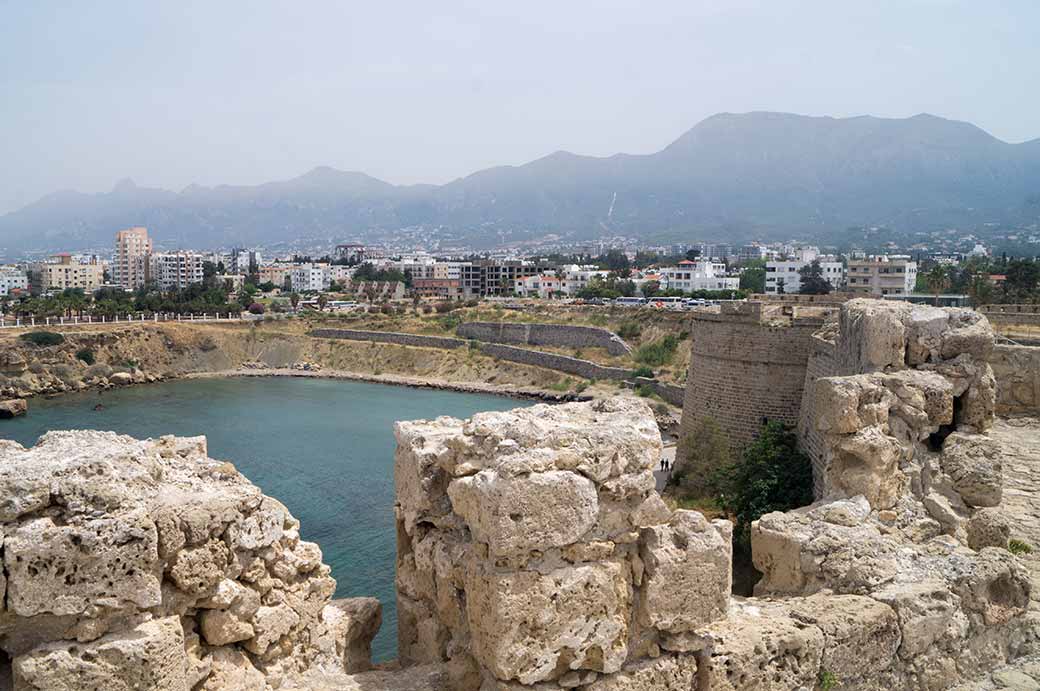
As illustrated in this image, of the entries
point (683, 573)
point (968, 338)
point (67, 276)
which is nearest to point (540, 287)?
point (67, 276)

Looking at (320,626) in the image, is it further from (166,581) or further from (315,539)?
(315,539)

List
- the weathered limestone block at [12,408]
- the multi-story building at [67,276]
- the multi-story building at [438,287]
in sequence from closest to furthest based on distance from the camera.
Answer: the weathered limestone block at [12,408]
the multi-story building at [438,287]
the multi-story building at [67,276]

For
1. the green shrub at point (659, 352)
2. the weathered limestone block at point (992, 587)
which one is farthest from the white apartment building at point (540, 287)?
the weathered limestone block at point (992, 587)

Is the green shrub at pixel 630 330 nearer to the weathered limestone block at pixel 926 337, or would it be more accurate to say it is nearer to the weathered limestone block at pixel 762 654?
the weathered limestone block at pixel 926 337

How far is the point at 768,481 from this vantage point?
16.2 metres

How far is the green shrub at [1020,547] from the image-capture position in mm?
8805

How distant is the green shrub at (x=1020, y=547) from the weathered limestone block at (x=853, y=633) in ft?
11.0

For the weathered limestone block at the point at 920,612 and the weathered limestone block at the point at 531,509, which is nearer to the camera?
the weathered limestone block at the point at 531,509

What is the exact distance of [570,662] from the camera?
4910 millimetres

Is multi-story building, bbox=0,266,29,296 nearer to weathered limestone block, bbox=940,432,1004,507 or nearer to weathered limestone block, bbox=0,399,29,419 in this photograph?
weathered limestone block, bbox=0,399,29,419

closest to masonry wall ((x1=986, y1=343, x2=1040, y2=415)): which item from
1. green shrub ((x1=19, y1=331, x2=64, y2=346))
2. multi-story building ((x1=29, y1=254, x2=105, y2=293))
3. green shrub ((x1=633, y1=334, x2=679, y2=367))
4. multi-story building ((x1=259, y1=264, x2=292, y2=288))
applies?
green shrub ((x1=633, y1=334, x2=679, y2=367))

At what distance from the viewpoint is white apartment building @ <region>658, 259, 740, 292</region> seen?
284ft

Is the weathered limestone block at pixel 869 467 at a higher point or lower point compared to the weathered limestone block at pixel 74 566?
lower

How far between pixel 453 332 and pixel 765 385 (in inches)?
2084
